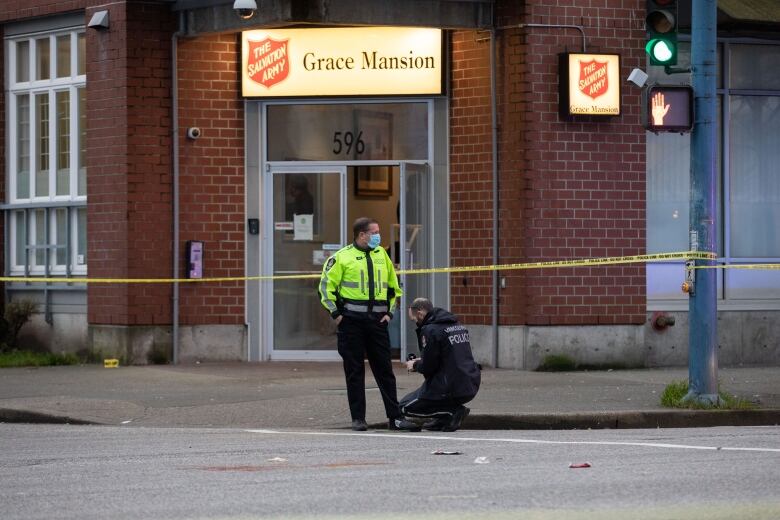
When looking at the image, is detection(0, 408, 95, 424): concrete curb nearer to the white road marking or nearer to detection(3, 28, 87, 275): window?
the white road marking

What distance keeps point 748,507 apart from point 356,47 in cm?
1093

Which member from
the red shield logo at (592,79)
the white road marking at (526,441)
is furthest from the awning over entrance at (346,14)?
the white road marking at (526,441)

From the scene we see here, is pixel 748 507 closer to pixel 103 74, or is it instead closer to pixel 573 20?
pixel 573 20

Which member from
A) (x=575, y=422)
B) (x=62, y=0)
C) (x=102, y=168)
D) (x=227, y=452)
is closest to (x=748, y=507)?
(x=227, y=452)

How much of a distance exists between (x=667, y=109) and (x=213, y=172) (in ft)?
22.4

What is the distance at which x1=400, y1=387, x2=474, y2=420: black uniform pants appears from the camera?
475 inches

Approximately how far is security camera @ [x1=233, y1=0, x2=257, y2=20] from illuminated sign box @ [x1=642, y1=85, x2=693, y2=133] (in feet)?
17.2

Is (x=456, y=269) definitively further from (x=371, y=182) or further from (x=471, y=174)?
(x=371, y=182)

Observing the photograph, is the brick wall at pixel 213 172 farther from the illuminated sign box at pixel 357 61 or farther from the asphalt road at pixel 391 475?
the asphalt road at pixel 391 475

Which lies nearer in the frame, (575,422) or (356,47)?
(575,422)

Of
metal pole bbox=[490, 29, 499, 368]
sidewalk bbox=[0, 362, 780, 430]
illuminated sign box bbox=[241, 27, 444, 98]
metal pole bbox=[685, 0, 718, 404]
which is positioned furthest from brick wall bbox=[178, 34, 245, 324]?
metal pole bbox=[685, 0, 718, 404]

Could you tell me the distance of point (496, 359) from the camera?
17.0 metres

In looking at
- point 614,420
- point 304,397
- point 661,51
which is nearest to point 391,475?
point 614,420

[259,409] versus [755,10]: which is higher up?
[755,10]
